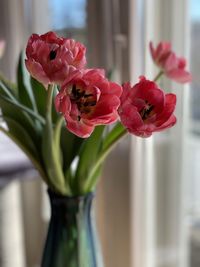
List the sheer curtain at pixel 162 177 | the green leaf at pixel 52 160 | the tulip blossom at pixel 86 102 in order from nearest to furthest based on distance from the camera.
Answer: the tulip blossom at pixel 86 102 → the green leaf at pixel 52 160 → the sheer curtain at pixel 162 177

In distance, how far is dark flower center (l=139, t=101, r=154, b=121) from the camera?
572 mm

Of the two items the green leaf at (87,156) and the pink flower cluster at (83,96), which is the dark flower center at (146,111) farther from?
the green leaf at (87,156)

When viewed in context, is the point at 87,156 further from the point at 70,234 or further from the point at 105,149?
the point at 70,234

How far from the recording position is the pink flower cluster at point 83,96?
1.76ft

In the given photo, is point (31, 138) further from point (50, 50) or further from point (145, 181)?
point (145, 181)

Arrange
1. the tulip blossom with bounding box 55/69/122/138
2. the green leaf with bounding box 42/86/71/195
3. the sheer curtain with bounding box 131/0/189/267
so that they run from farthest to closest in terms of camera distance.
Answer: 1. the sheer curtain with bounding box 131/0/189/267
2. the green leaf with bounding box 42/86/71/195
3. the tulip blossom with bounding box 55/69/122/138

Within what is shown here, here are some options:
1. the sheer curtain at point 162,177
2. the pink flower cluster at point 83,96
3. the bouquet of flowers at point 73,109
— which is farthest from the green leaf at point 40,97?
the sheer curtain at point 162,177

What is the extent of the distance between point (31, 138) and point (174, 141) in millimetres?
558

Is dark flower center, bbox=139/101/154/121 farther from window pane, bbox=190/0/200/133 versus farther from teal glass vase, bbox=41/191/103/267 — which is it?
window pane, bbox=190/0/200/133

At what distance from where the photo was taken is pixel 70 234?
0.78 meters

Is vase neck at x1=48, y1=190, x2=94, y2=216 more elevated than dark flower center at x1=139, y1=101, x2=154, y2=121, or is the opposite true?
A: dark flower center at x1=139, y1=101, x2=154, y2=121

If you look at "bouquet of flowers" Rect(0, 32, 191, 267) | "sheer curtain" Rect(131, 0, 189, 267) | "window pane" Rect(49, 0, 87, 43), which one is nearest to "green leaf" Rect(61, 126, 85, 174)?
"bouquet of flowers" Rect(0, 32, 191, 267)

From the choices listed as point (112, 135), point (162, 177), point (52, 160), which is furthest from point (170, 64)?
point (162, 177)

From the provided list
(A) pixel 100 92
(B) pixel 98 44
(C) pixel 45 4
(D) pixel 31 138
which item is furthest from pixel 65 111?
(C) pixel 45 4
